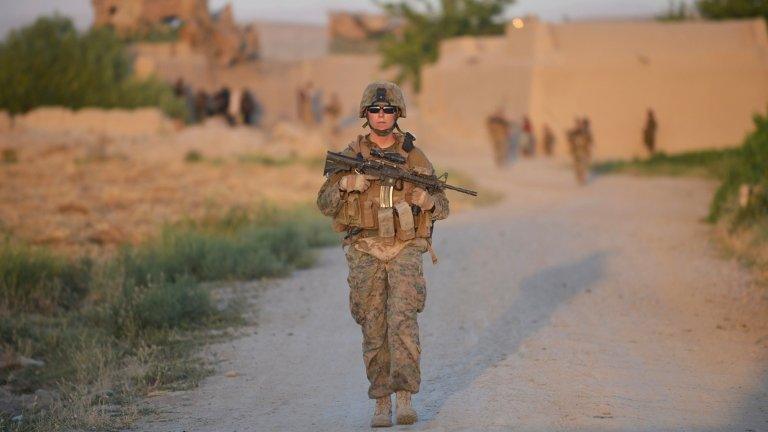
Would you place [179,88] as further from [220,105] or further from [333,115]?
[333,115]

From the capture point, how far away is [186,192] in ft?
74.0

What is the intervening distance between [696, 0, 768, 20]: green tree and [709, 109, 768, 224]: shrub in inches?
1179

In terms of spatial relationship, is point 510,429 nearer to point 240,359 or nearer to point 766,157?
point 240,359

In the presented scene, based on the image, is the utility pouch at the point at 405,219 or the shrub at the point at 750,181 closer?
the utility pouch at the point at 405,219

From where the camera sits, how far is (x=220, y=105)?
3897cm

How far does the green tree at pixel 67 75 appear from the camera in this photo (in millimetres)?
34875

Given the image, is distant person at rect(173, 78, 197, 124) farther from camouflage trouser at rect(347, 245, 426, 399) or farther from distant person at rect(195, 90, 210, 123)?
camouflage trouser at rect(347, 245, 426, 399)

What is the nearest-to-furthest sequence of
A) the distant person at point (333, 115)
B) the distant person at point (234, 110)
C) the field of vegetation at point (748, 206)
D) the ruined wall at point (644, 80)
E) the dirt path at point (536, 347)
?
the dirt path at point (536, 347)
the field of vegetation at point (748, 206)
the ruined wall at point (644, 80)
the distant person at point (333, 115)
the distant person at point (234, 110)

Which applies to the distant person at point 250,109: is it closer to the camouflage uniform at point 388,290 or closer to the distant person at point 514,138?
the distant person at point 514,138

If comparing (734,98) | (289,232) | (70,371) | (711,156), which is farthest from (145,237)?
(734,98)

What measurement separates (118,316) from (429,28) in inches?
1536

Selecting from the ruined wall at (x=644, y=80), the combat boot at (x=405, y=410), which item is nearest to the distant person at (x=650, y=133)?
the ruined wall at (x=644, y=80)

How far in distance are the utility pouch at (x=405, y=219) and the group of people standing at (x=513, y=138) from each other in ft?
76.0

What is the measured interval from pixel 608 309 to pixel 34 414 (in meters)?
5.02
